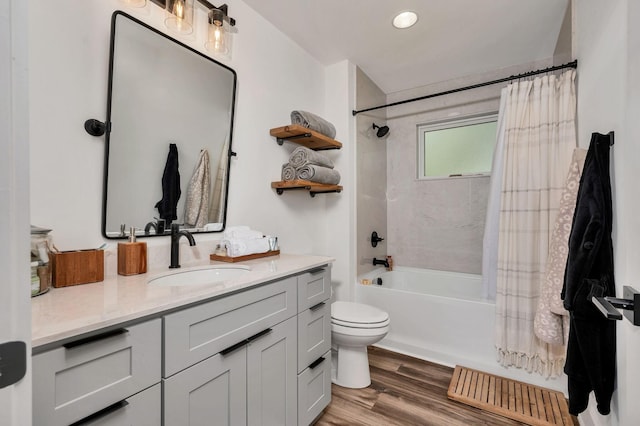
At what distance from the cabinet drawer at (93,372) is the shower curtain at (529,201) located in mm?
2190

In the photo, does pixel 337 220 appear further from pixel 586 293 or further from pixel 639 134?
pixel 639 134

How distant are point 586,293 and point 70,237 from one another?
2.09 metres

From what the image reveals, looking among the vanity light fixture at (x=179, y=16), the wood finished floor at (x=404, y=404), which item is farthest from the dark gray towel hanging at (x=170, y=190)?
the wood finished floor at (x=404, y=404)

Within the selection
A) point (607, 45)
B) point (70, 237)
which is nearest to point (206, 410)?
point (70, 237)

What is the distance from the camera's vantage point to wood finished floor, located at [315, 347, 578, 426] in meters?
1.66

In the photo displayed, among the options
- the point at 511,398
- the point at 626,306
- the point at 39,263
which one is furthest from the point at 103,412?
the point at 511,398

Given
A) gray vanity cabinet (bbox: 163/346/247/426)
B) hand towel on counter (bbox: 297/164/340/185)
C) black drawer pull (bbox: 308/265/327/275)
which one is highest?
hand towel on counter (bbox: 297/164/340/185)

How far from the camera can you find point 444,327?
2309 mm

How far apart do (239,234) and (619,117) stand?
5.76ft

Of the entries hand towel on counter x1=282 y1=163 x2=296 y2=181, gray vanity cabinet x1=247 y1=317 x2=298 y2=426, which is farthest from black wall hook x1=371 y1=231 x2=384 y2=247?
gray vanity cabinet x1=247 y1=317 x2=298 y2=426

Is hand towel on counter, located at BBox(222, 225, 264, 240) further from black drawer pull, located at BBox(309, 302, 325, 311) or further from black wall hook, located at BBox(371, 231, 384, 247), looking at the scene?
black wall hook, located at BBox(371, 231, 384, 247)

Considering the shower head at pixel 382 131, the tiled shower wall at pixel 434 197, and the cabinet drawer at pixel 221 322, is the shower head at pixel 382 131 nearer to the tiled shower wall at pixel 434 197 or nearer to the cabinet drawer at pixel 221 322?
the tiled shower wall at pixel 434 197

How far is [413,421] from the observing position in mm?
1657

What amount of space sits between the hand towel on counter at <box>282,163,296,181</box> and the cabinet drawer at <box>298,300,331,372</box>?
0.92m
